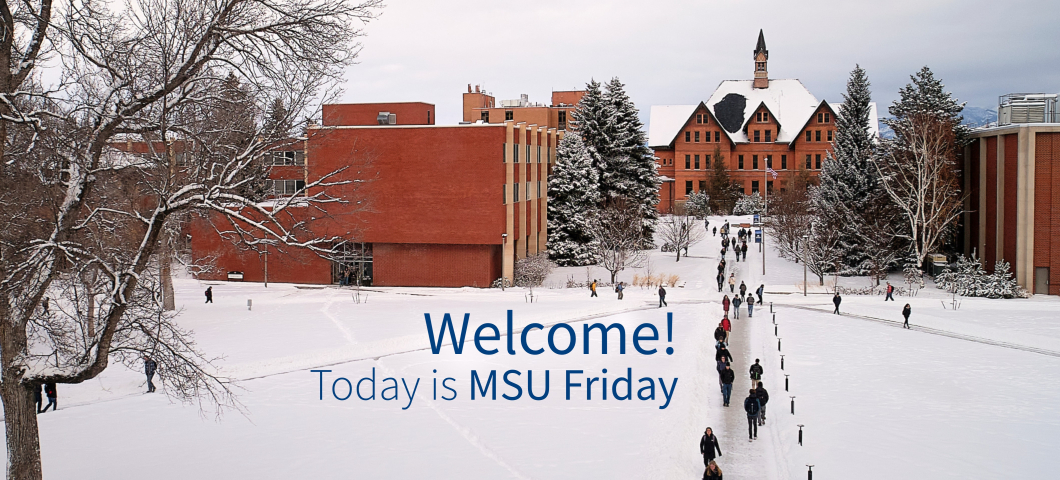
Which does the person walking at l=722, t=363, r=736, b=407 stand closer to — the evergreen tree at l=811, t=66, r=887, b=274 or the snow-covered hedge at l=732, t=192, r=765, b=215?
the evergreen tree at l=811, t=66, r=887, b=274

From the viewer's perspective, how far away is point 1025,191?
4353cm

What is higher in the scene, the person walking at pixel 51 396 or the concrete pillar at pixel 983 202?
the concrete pillar at pixel 983 202

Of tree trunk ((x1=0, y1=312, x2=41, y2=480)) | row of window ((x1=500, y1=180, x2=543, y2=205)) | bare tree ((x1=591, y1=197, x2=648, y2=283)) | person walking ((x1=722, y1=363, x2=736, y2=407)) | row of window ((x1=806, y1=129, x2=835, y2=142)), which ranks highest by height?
row of window ((x1=806, y1=129, x2=835, y2=142))

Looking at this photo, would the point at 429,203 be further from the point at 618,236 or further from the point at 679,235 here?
the point at 679,235

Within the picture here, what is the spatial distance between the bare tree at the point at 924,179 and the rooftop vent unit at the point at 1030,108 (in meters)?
2.94

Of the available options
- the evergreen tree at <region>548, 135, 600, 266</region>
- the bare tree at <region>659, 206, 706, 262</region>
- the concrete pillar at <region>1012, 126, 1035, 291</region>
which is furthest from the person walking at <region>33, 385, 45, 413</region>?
the concrete pillar at <region>1012, 126, 1035, 291</region>

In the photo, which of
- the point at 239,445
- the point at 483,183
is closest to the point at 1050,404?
the point at 239,445

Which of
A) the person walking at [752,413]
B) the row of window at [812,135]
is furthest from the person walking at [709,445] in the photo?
the row of window at [812,135]

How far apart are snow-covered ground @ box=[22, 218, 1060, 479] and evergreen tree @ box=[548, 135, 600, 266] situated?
19.1 metres

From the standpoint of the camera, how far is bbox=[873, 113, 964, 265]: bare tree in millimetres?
46562

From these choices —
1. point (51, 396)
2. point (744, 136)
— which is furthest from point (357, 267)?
point (744, 136)

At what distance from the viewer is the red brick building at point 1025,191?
43.3m

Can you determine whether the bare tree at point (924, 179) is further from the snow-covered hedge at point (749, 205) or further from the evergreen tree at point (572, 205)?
the snow-covered hedge at point (749, 205)

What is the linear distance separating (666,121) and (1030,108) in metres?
51.0
